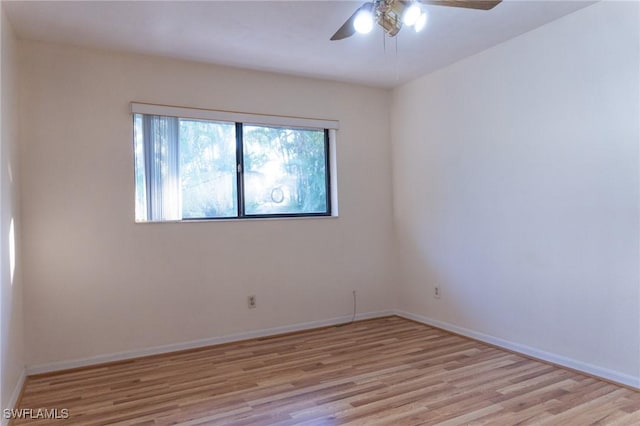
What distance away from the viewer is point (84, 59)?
10.8 feet

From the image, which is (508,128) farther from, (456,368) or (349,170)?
(456,368)

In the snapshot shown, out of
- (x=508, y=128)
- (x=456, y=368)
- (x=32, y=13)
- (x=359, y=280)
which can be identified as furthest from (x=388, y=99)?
(x=32, y=13)

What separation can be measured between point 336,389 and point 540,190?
201 cm

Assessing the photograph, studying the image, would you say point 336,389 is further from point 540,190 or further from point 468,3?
point 468,3

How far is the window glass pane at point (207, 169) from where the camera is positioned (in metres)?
3.70

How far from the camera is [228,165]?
3.88 metres

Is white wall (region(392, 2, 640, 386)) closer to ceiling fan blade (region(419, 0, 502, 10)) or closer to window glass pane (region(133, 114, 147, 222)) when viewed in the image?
ceiling fan blade (region(419, 0, 502, 10))

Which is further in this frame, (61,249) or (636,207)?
(61,249)

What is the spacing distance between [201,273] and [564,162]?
9.54ft

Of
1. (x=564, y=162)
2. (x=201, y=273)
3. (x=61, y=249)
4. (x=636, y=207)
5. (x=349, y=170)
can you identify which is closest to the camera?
(x=636, y=207)

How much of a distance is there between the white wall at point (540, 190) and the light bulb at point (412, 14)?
5.00 ft

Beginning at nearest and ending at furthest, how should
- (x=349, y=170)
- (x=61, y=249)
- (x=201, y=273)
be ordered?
1. (x=61, y=249)
2. (x=201, y=273)
3. (x=349, y=170)

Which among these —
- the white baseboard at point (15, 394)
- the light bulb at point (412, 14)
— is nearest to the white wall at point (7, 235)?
the white baseboard at point (15, 394)

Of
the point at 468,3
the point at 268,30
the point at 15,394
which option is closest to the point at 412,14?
the point at 468,3
